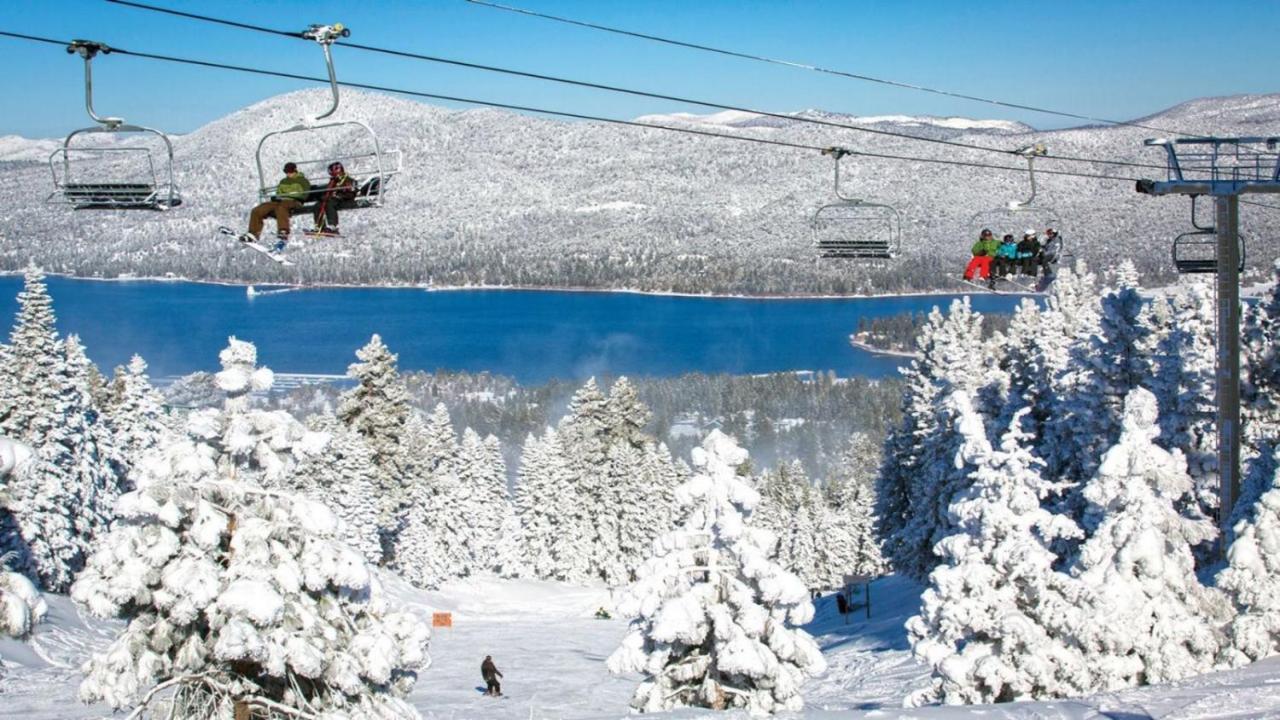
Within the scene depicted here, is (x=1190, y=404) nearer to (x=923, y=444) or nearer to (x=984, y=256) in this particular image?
(x=984, y=256)

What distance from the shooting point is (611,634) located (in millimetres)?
42312

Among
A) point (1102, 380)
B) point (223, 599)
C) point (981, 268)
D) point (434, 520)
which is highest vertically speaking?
point (981, 268)

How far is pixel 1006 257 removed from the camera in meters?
24.8

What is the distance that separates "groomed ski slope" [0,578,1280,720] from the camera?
591 inches

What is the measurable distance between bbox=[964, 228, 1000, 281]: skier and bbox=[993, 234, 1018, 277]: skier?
14cm

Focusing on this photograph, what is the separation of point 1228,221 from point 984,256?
439cm

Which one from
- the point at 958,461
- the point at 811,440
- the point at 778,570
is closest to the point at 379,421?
the point at 958,461

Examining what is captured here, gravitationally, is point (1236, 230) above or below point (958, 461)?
above

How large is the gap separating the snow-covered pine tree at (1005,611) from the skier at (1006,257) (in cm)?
646

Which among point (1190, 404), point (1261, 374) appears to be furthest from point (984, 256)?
point (1261, 374)

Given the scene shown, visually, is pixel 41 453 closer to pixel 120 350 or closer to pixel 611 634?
pixel 611 634

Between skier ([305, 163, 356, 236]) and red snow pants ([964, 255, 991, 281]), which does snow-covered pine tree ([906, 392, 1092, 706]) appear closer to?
red snow pants ([964, 255, 991, 281])

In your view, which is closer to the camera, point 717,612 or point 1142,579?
point 717,612

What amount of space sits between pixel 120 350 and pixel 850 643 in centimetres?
16594
